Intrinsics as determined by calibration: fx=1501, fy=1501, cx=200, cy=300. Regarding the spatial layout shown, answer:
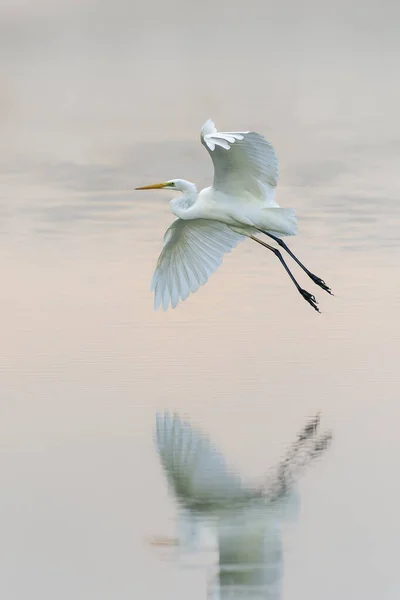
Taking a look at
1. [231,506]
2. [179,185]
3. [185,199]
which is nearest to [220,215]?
[185,199]

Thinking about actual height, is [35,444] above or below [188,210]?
below

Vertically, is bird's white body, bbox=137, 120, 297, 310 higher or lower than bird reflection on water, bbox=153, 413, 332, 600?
higher

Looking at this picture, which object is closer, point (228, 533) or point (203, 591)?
point (203, 591)

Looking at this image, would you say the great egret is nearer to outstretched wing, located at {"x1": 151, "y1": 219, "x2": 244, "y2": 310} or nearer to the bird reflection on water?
outstretched wing, located at {"x1": 151, "y1": 219, "x2": 244, "y2": 310}

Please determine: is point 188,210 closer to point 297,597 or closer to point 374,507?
point 374,507

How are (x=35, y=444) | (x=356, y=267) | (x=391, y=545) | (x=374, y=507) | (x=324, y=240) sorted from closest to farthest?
(x=391, y=545) < (x=374, y=507) < (x=35, y=444) < (x=356, y=267) < (x=324, y=240)

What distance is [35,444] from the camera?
1091 cm

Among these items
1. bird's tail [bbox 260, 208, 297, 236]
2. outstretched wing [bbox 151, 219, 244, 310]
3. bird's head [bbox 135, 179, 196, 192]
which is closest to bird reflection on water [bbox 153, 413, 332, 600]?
bird's tail [bbox 260, 208, 297, 236]

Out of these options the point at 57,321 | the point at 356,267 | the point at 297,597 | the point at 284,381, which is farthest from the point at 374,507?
the point at 356,267

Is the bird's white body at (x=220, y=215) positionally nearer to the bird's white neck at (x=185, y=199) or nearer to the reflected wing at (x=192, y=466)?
the bird's white neck at (x=185, y=199)

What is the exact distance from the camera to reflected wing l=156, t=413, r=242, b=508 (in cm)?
945

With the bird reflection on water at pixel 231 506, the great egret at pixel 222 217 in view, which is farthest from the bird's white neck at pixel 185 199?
the bird reflection on water at pixel 231 506

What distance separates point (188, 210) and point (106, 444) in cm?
314

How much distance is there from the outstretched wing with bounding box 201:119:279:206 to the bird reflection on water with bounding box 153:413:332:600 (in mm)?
2314
